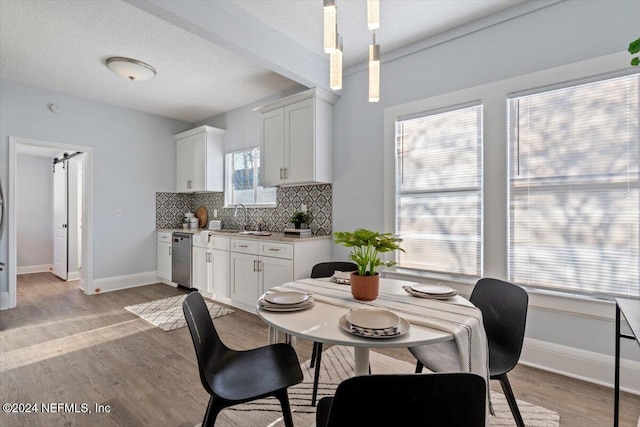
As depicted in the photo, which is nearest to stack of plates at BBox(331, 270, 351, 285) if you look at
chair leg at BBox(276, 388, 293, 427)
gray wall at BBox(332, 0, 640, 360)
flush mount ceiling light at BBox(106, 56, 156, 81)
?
chair leg at BBox(276, 388, 293, 427)

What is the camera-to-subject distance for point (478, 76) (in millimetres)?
2615

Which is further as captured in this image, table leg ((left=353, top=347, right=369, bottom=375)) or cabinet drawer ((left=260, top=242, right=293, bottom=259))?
cabinet drawer ((left=260, top=242, right=293, bottom=259))

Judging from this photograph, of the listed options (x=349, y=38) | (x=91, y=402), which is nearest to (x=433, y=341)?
(x=91, y=402)

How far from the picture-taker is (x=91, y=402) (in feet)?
6.45

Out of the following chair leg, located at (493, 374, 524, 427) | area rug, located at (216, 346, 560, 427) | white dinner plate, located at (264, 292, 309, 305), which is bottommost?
area rug, located at (216, 346, 560, 427)

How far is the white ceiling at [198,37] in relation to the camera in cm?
239

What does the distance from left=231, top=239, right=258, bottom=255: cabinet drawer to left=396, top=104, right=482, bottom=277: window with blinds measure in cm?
162

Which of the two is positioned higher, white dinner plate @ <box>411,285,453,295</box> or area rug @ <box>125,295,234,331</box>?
white dinner plate @ <box>411,285,453,295</box>

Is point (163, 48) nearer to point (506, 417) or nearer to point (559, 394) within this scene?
point (506, 417)

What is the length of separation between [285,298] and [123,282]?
4444mm

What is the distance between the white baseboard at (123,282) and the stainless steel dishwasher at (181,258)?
568 millimetres

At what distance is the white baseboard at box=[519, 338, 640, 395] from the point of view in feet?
6.73

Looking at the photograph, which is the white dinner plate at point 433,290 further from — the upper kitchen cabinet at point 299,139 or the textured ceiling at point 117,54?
the textured ceiling at point 117,54

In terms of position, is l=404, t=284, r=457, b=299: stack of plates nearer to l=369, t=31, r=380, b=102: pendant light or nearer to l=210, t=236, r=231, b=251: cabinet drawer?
l=369, t=31, r=380, b=102: pendant light
